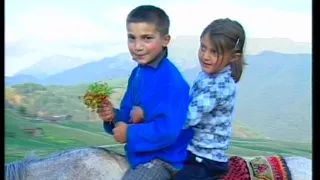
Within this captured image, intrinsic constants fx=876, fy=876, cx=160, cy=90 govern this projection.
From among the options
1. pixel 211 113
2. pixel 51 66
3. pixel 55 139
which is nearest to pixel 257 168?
pixel 211 113

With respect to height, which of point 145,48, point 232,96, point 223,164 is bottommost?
point 223,164

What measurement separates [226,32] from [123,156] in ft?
2.54

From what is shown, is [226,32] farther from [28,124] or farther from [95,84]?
[28,124]

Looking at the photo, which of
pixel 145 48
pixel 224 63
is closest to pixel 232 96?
pixel 224 63

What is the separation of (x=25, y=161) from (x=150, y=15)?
93cm

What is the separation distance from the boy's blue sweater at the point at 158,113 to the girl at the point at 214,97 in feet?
0.16

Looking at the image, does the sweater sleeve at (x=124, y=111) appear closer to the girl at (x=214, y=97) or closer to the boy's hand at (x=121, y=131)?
the boy's hand at (x=121, y=131)

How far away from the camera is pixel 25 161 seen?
13.9 feet

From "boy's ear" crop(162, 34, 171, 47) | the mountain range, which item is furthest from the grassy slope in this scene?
"boy's ear" crop(162, 34, 171, 47)

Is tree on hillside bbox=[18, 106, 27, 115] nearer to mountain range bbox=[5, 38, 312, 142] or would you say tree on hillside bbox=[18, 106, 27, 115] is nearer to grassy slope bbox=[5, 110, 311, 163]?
grassy slope bbox=[5, 110, 311, 163]

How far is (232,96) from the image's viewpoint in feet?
13.8

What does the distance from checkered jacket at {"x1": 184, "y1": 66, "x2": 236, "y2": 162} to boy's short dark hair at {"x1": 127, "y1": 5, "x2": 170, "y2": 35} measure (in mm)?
298

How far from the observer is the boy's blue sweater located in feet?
13.5

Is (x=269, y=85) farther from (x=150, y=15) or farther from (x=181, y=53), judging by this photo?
(x=150, y=15)
